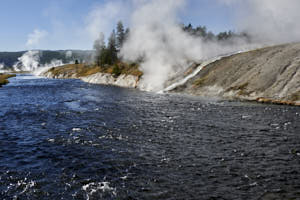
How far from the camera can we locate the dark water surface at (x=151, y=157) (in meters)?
13.1

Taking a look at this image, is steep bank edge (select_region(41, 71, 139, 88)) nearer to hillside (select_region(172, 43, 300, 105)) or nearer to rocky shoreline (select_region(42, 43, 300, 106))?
rocky shoreline (select_region(42, 43, 300, 106))

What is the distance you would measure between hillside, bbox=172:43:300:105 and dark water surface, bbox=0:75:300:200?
13.6m

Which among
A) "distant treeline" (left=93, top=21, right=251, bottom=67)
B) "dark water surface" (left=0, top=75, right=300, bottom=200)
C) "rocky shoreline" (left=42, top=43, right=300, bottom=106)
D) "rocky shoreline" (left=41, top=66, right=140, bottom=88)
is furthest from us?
"distant treeline" (left=93, top=21, right=251, bottom=67)

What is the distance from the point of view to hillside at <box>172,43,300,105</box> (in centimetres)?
4344

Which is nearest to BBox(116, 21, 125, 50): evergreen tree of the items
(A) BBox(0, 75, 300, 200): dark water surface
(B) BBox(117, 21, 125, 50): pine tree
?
(B) BBox(117, 21, 125, 50): pine tree

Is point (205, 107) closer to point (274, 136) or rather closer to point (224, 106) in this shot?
point (224, 106)

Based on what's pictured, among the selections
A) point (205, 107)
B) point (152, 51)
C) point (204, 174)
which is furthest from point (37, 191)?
point (152, 51)

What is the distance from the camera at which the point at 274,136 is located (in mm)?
22266

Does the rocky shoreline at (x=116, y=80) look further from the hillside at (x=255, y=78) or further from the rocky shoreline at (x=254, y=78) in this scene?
the hillside at (x=255, y=78)

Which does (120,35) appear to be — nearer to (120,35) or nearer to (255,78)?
(120,35)

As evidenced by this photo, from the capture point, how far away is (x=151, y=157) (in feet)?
58.2

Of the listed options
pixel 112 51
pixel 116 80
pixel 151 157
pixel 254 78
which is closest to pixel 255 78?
pixel 254 78

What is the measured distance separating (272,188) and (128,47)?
120579 mm

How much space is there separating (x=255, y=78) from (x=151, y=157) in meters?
39.0
